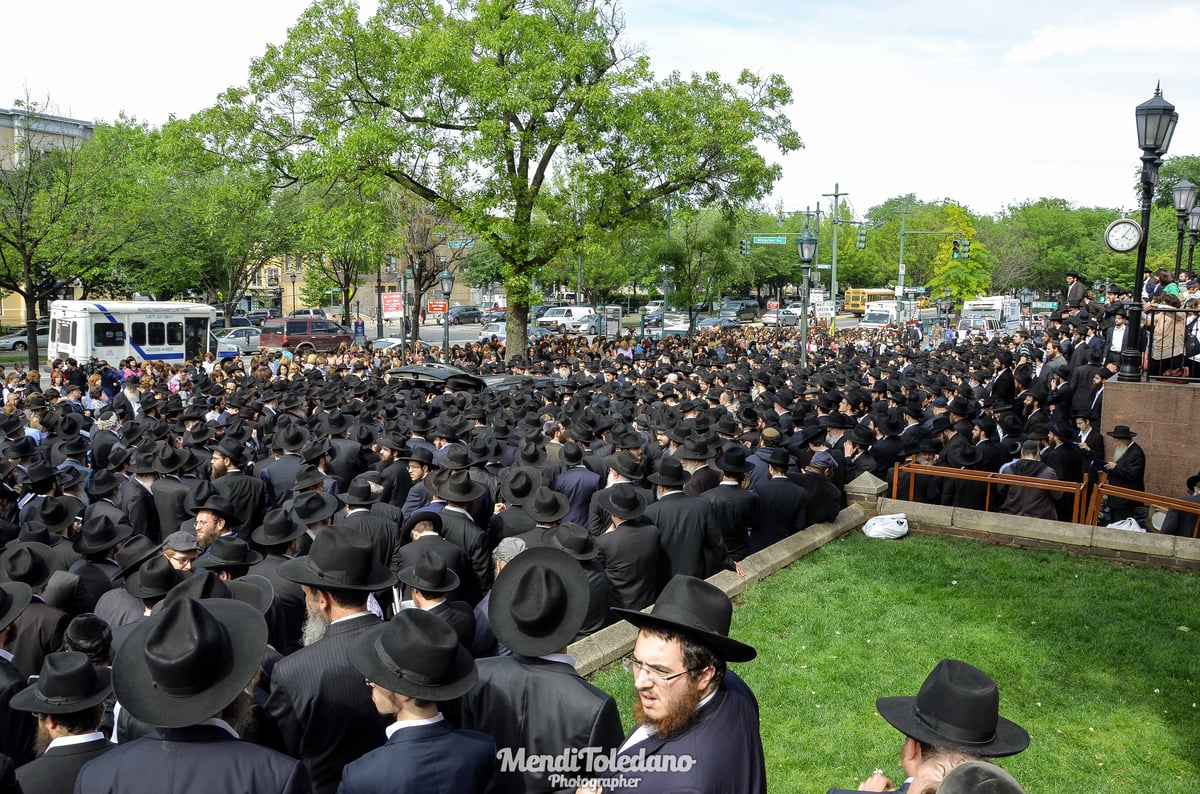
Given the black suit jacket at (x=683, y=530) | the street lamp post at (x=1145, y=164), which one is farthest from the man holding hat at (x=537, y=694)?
the street lamp post at (x=1145, y=164)

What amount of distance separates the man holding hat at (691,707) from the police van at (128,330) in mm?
28161

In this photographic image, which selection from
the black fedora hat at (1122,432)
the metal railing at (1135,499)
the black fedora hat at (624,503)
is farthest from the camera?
the black fedora hat at (1122,432)

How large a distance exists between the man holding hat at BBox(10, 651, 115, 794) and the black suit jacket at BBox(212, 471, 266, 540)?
185 inches

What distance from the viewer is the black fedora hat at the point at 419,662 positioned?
10.8 feet

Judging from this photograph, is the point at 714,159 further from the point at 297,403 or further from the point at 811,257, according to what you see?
the point at 297,403

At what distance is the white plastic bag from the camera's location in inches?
424

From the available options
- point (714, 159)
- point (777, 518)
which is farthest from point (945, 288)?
point (777, 518)

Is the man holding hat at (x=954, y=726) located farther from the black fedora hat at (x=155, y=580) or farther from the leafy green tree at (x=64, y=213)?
the leafy green tree at (x=64, y=213)

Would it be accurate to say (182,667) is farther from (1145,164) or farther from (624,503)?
(1145,164)

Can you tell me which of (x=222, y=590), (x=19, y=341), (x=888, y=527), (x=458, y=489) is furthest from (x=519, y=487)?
(x=19, y=341)

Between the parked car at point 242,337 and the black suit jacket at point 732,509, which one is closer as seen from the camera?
the black suit jacket at point 732,509

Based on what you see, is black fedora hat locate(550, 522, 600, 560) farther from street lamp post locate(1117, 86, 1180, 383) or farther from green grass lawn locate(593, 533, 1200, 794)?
street lamp post locate(1117, 86, 1180, 383)

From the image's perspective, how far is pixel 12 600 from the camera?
477cm

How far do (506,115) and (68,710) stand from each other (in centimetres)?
2413
